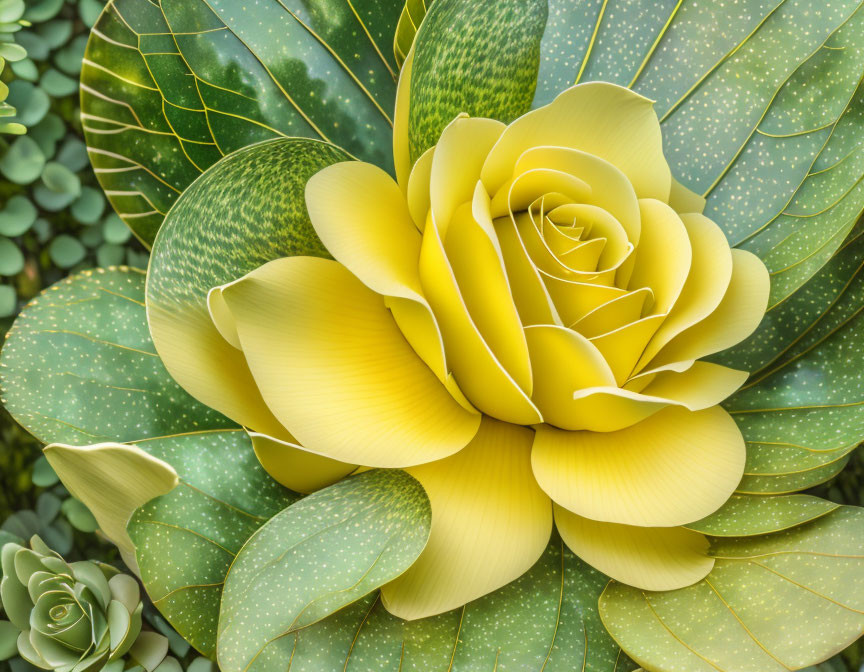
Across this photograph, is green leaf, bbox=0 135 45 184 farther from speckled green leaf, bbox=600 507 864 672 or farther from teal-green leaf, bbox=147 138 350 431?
speckled green leaf, bbox=600 507 864 672

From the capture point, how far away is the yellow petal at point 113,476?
28cm

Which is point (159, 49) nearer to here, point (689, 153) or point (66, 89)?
point (66, 89)

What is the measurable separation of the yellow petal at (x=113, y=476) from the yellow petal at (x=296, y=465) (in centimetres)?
3

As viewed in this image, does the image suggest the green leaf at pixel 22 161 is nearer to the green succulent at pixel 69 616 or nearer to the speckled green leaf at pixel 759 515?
the green succulent at pixel 69 616

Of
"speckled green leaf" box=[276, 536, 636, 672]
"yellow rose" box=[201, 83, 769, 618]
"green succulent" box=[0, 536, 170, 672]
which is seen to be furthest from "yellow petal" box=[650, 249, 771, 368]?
"green succulent" box=[0, 536, 170, 672]

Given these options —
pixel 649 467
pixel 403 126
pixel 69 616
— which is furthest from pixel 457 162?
pixel 69 616

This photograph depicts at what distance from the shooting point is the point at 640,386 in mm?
327

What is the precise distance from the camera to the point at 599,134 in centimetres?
34

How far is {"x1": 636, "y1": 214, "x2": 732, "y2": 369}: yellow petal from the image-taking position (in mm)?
316

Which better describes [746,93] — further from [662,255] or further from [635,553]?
[635,553]

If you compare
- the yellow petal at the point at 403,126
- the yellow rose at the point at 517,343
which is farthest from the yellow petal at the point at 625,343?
the yellow petal at the point at 403,126

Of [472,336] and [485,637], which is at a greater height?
[472,336]

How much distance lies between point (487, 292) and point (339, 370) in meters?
0.07

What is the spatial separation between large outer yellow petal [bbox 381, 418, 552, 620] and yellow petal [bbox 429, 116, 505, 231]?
10cm
